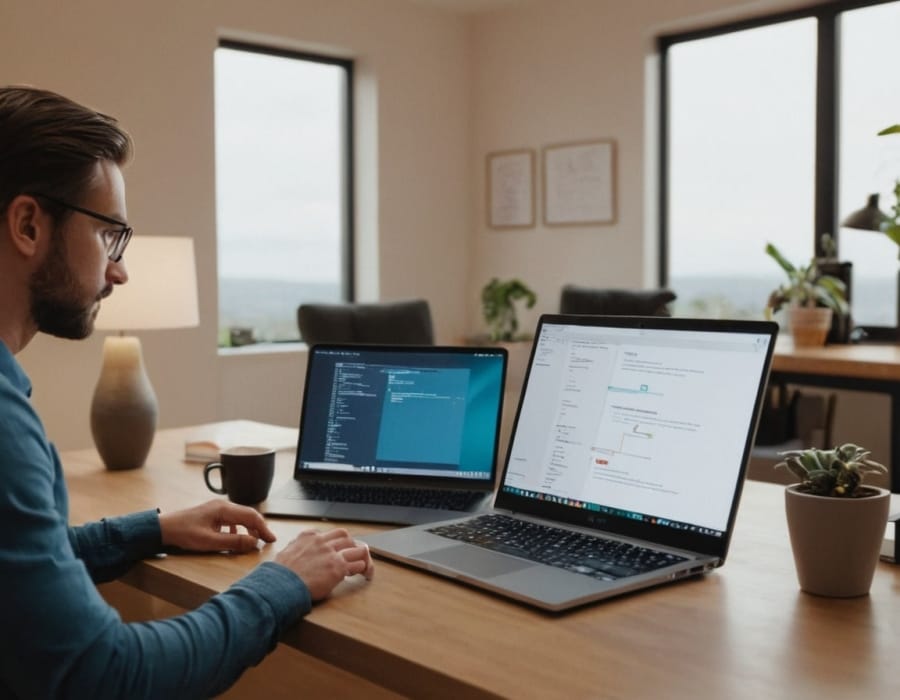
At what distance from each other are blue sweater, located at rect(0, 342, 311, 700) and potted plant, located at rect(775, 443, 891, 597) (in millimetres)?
542

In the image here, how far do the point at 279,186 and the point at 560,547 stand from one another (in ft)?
13.4

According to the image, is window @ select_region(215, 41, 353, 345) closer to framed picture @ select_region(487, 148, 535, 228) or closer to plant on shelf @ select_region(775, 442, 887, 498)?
framed picture @ select_region(487, 148, 535, 228)

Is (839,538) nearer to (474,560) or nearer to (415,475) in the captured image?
(474,560)

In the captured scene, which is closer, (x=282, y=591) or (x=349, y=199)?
(x=282, y=591)

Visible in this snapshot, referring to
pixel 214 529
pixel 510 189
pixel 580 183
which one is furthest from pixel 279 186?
pixel 214 529

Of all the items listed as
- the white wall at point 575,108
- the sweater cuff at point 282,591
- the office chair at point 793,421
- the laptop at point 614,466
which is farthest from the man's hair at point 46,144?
the white wall at point 575,108

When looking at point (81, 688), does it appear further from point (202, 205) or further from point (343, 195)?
point (343, 195)

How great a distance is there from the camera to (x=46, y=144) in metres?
1.01

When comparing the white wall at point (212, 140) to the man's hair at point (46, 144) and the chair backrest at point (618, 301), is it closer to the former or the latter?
the chair backrest at point (618, 301)

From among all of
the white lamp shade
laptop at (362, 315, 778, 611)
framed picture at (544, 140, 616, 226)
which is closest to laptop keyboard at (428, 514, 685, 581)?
laptop at (362, 315, 778, 611)

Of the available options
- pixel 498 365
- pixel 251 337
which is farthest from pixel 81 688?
pixel 251 337

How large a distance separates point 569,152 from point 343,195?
123 centimetres

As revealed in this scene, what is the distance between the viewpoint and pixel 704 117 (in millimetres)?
4832

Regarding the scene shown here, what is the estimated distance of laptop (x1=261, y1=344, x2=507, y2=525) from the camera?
154 cm
